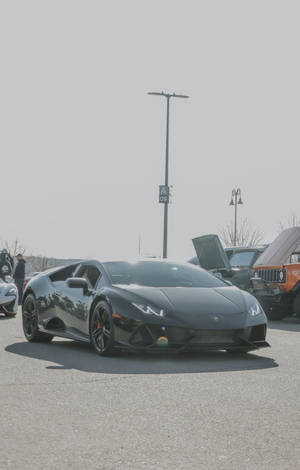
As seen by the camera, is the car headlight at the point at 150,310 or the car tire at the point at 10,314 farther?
the car tire at the point at 10,314

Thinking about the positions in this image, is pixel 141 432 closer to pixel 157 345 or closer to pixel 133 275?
pixel 157 345

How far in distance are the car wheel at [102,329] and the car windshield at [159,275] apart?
0.47m

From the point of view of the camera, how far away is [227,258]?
56.7ft

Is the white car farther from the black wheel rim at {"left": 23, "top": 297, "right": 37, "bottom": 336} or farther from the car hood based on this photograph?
the car hood

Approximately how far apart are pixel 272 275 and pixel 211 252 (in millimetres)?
1471

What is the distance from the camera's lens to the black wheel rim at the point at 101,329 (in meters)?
9.16

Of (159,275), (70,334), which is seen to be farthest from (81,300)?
(159,275)

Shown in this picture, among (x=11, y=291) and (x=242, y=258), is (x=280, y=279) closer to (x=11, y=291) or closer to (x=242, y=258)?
(x=242, y=258)

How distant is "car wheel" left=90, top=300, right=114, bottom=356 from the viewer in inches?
358

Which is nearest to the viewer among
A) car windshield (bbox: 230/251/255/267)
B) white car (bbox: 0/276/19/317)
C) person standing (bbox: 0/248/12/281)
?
white car (bbox: 0/276/19/317)

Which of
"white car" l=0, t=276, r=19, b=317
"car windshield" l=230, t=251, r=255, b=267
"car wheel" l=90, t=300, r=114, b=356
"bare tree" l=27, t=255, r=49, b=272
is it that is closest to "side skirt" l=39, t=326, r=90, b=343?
"car wheel" l=90, t=300, r=114, b=356

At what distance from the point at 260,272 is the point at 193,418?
1220 centimetres

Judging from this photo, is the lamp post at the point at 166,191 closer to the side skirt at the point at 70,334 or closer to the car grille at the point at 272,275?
the car grille at the point at 272,275

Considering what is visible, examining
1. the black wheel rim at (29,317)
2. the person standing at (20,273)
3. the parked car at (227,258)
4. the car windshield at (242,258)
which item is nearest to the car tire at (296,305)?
the parked car at (227,258)
